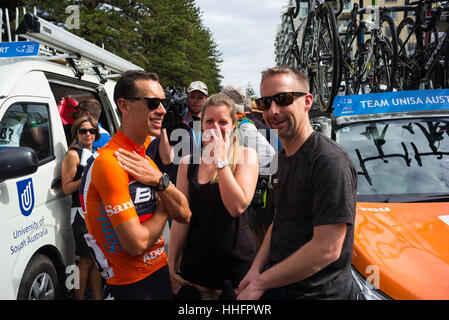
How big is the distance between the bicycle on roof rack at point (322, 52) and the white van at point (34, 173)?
272 centimetres

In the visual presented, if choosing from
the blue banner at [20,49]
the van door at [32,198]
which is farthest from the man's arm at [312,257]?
the blue banner at [20,49]

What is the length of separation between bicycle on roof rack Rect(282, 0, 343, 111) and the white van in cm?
272

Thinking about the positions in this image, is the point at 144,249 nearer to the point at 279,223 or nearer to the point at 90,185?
the point at 90,185

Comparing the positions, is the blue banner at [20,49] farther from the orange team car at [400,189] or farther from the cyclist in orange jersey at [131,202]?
the orange team car at [400,189]

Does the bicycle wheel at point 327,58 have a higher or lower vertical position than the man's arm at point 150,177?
higher

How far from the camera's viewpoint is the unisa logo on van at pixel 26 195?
2.53 metres

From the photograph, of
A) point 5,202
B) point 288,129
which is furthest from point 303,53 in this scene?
point 5,202

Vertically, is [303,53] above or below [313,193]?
above

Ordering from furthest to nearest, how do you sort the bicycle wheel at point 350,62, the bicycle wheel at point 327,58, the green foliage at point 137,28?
the green foliage at point 137,28
the bicycle wheel at point 350,62
the bicycle wheel at point 327,58

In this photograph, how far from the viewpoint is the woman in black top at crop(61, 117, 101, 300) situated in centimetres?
311

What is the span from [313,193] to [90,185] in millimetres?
1081

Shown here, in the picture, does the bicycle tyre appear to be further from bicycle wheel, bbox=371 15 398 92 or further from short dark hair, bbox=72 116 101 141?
short dark hair, bbox=72 116 101 141

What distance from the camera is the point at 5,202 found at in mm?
2348

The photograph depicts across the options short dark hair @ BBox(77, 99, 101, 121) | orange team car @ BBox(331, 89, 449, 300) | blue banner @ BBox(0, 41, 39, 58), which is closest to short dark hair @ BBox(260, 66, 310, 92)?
orange team car @ BBox(331, 89, 449, 300)
